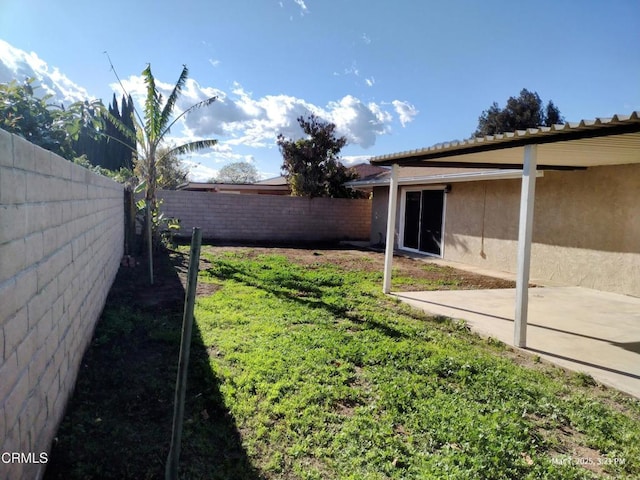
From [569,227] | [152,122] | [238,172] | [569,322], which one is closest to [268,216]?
[152,122]

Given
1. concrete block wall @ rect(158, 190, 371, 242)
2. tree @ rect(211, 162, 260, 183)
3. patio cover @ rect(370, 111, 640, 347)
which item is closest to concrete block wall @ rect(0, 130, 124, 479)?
patio cover @ rect(370, 111, 640, 347)

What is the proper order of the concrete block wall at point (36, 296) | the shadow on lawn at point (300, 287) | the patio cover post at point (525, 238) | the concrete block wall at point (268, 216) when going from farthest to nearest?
the concrete block wall at point (268, 216), the shadow on lawn at point (300, 287), the patio cover post at point (525, 238), the concrete block wall at point (36, 296)

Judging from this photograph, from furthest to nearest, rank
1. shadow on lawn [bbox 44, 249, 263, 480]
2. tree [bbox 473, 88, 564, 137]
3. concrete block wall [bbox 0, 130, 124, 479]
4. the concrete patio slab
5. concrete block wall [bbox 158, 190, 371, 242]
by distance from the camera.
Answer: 1. tree [bbox 473, 88, 564, 137]
2. concrete block wall [bbox 158, 190, 371, 242]
3. the concrete patio slab
4. shadow on lawn [bbox 44, 249, 263, 480]
5. concrete block wall [bbox 0, 130, 124, 479]

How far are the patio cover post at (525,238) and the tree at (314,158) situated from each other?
1411 cm

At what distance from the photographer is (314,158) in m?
19.7

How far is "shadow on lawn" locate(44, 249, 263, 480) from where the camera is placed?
8.67 ft

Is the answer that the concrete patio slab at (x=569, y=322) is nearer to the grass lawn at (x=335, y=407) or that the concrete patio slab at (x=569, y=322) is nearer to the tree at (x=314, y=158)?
the grass lawn at (x=335, y=407)

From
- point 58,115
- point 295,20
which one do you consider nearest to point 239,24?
point 295,20

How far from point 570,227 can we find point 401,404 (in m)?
8.43

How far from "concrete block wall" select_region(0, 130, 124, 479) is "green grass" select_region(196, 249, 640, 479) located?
136 centimetres

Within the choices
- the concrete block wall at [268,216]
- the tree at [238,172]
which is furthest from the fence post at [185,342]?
the tree at [238,172]

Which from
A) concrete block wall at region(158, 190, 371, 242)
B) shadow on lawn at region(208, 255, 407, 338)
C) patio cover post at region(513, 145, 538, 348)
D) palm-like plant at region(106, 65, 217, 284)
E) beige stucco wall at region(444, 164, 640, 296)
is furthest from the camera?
concrete block wall at region(158, 190, 371, 242)

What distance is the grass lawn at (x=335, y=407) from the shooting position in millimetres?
2773

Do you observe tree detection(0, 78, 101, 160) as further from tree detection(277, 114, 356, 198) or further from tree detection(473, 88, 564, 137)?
tree detection(473, 88, 564, 137)
